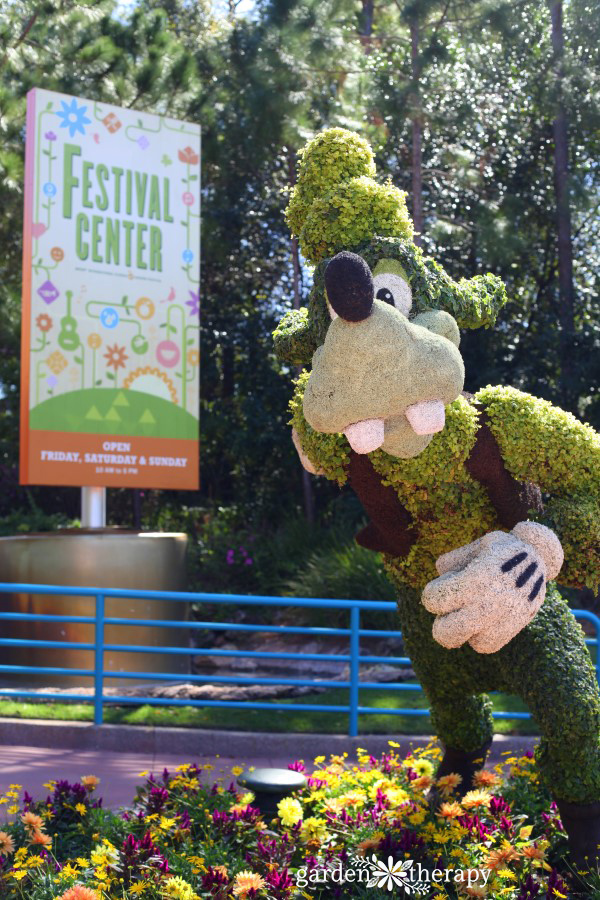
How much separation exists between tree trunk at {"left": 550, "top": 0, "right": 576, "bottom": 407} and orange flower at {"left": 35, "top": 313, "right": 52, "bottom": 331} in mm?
6684

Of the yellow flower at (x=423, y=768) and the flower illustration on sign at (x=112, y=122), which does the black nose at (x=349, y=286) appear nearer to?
the yellow flower at (x=423, y=768)

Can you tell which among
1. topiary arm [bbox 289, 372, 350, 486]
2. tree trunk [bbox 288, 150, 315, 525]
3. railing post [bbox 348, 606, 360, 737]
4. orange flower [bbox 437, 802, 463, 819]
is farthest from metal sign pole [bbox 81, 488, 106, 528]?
topiary arm [bbox 289, 372, 350, 486]

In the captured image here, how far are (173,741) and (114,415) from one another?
3416 mm

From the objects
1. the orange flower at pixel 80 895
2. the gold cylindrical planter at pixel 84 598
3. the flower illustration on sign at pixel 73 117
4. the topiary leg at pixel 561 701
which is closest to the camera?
the orange flower at pixel 80 895

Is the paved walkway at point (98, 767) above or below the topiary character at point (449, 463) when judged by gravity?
below

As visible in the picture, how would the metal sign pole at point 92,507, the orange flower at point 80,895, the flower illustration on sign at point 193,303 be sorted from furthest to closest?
the flower illustration on sign at point 193,303, the metal sign pole at point 92,507, the orange flower at point 80,895

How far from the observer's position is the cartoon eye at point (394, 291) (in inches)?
121

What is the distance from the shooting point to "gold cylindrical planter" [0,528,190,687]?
313 inches

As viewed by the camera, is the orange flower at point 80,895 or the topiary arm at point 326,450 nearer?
the orange flower at point 80,895

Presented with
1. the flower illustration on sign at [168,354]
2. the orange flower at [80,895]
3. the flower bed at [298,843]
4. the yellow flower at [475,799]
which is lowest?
the flower bed at [298,843]

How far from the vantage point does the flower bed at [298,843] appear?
10.4 ft

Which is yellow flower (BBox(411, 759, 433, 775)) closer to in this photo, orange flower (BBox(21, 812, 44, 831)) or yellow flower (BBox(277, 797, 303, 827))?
yellow flower (BBox(277, 797, 303, 827))

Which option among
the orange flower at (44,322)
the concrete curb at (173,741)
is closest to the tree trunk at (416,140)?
the orange flower at (44,322)

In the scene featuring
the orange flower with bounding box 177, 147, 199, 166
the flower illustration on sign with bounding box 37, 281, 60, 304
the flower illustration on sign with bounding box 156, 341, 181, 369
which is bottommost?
the flower illustration on sign with bounding box 156, 341, 181, 369
